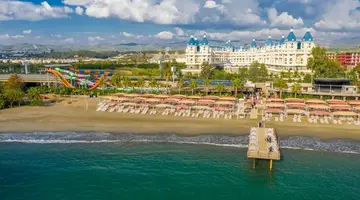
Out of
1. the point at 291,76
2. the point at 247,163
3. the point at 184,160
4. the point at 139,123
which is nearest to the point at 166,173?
the point at 184,160

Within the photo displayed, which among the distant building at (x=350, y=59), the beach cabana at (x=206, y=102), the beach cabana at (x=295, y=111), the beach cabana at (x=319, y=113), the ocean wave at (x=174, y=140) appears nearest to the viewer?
the ocean wave at (x=174, y=140)

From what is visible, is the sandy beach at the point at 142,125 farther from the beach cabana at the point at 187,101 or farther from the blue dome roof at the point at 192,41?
the blue dome roof at the point at 192,41

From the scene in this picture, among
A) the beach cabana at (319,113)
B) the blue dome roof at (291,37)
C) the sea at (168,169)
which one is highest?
the blue dome roof at (291,37)

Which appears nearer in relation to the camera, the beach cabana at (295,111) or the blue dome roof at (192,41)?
the beach cabana at (295,111)

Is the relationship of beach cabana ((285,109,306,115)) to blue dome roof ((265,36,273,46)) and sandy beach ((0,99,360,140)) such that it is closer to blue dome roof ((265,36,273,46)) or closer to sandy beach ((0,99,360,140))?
sandy beach ((0,99,360,140))

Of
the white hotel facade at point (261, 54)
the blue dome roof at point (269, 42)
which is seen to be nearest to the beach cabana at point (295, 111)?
the white hotel facade at point (261, 54)

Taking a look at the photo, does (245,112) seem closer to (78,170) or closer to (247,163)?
(247,163)

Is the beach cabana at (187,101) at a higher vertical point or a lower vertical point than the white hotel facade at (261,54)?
lower

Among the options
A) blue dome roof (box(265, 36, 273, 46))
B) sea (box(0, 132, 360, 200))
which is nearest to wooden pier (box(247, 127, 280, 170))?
sea (box(0, 132, 360, 200))
